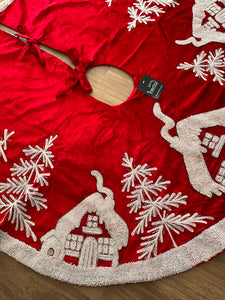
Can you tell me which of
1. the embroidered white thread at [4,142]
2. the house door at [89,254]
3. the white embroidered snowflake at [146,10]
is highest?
the white embroidered snowflake at [146,10]

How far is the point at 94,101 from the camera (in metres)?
1.18

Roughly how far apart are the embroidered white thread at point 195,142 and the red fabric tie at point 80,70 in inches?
11.7

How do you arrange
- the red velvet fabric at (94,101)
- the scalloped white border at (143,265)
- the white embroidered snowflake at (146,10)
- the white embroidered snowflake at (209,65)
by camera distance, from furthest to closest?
1. the white embroidered snowflake at (146,10)
2. the white embroidered snowflake at (209,65)
3. the red velvet fabric at (94,101)
4. the scalloped white border at (143,265)

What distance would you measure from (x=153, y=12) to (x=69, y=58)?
1.42ft

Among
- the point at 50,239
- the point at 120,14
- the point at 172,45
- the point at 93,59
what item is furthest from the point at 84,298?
the point at 120,14

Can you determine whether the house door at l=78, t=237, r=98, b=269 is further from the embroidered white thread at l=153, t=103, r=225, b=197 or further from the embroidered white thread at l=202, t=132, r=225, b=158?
the embroidered white thread at l=202, t=132, r=225, b=158

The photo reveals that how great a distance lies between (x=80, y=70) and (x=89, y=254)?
73cm

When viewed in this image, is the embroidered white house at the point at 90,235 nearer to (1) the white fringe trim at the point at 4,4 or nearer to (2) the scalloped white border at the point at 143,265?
(2) the scalloped white border at the point at 143,265

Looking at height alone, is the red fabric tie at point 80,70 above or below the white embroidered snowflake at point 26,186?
above

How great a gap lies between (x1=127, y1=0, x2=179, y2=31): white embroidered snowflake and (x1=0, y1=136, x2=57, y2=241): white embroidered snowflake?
65 centimetres

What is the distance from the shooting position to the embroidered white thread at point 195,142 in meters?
1.05

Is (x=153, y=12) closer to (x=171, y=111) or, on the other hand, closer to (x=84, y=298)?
(x=171, y=111)

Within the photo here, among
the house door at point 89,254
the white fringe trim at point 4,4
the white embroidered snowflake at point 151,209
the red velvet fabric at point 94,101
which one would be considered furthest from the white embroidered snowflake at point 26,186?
the white fringe trim at point 4,4

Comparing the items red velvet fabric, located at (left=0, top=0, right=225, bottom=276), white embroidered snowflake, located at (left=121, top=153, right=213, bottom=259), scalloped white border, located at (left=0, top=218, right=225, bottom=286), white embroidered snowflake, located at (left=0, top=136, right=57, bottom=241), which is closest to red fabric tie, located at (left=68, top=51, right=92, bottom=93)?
red velvet fabric, located at (left=0, top=0, right=225, bottom=276)
